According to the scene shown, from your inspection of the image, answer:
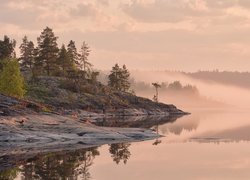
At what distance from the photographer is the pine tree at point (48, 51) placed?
490 ft

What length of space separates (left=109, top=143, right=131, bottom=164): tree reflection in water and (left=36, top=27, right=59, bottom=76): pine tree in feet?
324

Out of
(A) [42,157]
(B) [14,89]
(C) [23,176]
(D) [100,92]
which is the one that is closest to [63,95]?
(D) [100,92]

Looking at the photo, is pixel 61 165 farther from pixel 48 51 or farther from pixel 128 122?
pixel 48 51

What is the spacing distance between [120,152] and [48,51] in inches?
4179

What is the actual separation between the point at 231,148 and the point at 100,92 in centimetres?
9515

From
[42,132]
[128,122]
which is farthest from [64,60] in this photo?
[42,132]

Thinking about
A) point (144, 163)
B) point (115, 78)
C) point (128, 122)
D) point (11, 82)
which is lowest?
point (144, 163)

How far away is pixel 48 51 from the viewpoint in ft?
489

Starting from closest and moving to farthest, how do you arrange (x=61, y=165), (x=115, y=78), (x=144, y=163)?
1. (x=61, y=165)
2. (x=144, y=163)
3. (x=115, y=78)

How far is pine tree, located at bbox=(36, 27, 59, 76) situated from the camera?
150 m

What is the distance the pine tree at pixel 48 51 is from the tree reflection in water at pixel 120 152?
324ft

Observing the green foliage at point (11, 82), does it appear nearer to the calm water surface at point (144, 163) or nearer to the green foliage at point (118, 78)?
the calm water surface at point (144, 163)

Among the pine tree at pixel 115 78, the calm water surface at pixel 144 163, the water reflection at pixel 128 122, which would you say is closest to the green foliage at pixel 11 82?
the water reflection at pixel 128 122

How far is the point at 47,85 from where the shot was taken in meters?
134
